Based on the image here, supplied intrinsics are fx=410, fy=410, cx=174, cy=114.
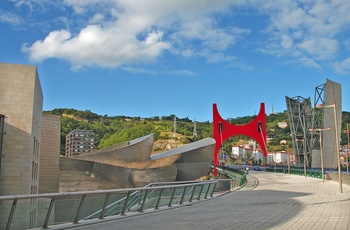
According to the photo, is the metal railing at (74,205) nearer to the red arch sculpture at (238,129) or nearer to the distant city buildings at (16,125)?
the distant city buildings at (16,125)

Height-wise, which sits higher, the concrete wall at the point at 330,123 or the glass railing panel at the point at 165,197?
the concrete wall at the point at 330,123

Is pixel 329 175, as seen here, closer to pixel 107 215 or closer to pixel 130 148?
pixel 130 148

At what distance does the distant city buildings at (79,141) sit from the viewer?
150m

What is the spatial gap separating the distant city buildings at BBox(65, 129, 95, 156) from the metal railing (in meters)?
141

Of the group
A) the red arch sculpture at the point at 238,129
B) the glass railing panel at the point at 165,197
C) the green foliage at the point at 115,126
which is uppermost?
the green foliage at the point at 115,126

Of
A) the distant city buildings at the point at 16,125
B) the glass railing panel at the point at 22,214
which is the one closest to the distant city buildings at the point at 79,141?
the distant city buildings at the point at 16,125

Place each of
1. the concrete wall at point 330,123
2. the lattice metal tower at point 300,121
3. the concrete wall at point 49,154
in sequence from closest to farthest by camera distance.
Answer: the concrete wall at point 49,154
the concrete wall at point 330,123
the lattice metal tower at point 300,121

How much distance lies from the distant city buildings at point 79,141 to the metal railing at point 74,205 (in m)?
141

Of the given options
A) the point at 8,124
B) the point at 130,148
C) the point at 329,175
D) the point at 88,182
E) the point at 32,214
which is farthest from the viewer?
the point at 130,148

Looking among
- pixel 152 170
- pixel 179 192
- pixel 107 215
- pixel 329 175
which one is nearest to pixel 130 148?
pixel 152 170

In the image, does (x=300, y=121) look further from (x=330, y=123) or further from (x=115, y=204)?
(x=115, y=204)

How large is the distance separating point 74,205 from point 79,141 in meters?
149

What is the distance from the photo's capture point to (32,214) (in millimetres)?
7172

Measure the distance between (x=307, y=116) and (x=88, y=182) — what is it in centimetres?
4842
